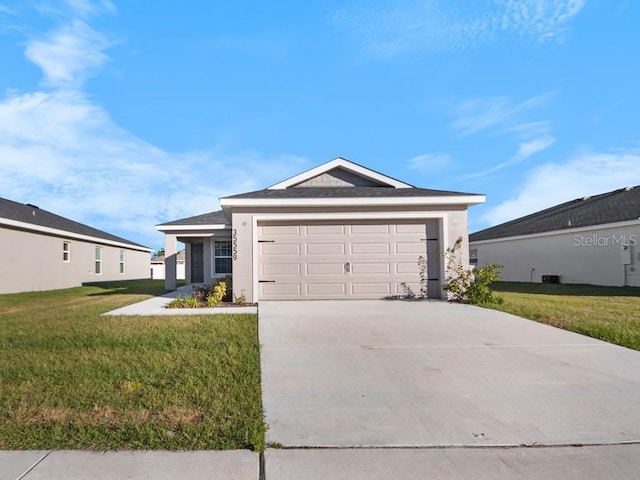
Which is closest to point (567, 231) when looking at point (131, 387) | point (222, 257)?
point (222, 257)

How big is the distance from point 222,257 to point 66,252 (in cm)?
915

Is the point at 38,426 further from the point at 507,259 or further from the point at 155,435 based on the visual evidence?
the point at 507,259

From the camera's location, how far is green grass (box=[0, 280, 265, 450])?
3.20 metres

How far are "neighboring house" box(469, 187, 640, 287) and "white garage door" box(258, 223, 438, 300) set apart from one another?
11.5 meters

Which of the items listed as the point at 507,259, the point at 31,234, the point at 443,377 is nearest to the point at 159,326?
the point at 443,377

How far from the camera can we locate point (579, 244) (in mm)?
19234

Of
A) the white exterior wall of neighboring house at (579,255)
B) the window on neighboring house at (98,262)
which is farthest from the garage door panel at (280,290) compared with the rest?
the window on neighboring house at (98,262)

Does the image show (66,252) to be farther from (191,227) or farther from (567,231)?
(567,231)

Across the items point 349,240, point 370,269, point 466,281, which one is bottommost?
point 466,281

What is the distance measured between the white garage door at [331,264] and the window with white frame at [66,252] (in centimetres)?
1476

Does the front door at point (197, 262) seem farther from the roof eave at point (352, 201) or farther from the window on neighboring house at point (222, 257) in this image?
the roof eave at point (352, 201)

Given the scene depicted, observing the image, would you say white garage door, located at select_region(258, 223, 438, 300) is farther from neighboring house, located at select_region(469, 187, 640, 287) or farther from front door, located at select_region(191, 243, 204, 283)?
neighboring house, located at select_region(469, 187, 640, 287)

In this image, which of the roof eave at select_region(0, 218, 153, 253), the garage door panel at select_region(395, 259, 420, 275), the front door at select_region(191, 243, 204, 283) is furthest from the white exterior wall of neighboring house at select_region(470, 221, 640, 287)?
the roof eave at select_region(0, 218, 153, 253)

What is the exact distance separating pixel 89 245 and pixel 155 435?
23.4m
